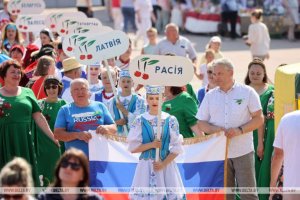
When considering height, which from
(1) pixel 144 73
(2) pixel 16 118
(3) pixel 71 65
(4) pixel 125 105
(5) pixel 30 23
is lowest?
(4) pixel 125 105

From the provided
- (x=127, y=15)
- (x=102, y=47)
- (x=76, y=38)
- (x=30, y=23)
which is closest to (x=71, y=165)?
(x=102, y=47)

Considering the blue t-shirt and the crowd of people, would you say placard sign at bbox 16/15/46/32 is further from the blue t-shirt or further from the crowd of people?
the blue t-shirt

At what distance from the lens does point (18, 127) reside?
406 inches

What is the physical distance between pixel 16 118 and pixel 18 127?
0.12 metres

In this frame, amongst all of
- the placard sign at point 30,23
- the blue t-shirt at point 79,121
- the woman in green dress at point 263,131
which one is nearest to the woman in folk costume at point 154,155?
the blue t-shirt at point 79,121

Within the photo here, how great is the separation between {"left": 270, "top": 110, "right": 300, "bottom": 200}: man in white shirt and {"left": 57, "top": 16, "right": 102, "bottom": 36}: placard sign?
6.79 m

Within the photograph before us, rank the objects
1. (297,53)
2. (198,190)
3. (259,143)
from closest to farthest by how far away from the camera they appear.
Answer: (198,190)
(259,143)
(297,53)

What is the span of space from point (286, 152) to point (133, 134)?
1664 millimetres

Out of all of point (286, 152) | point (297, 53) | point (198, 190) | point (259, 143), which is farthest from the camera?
point (297, 53)

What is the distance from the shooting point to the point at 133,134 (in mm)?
9305

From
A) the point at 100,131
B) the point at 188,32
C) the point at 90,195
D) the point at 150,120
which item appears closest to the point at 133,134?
the point at 150,120

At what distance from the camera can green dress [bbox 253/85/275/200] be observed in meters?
11.0

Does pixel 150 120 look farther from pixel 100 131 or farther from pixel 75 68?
pixel 75 68

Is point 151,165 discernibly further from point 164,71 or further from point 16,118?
point 16,118
